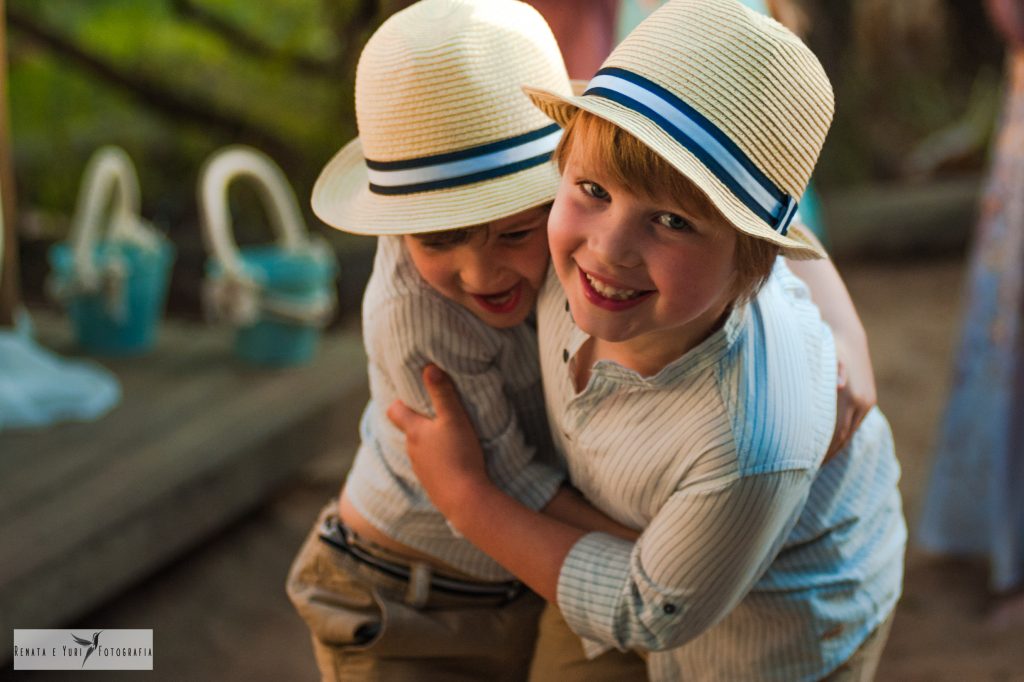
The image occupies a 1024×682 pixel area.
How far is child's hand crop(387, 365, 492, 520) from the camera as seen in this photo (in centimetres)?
133

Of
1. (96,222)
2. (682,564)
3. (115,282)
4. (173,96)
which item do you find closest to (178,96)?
(173,96)

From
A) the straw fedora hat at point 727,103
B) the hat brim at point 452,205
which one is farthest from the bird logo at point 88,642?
the straw fedora hat at point 727,103

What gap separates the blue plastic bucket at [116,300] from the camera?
139 inches

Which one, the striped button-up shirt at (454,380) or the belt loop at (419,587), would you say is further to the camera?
the belt loop at (419,587)

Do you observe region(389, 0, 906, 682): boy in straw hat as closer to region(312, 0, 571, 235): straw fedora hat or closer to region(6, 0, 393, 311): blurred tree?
region(312, 0, 571, 235): straw fedora hat

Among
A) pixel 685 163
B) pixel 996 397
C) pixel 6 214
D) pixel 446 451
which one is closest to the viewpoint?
pixel 685 163

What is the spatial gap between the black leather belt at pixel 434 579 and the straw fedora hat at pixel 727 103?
0.69 meters

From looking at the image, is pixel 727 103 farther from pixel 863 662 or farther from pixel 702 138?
pixel 863 662

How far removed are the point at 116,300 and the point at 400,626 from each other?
92.8 inches

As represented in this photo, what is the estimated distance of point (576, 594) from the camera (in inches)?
48.3

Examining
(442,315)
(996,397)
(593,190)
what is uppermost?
(593,190)

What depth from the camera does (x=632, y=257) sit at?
106 cm

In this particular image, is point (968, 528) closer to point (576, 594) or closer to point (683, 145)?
point (576, 594)

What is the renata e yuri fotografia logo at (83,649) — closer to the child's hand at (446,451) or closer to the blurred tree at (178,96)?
the child's hand at (446,451)
